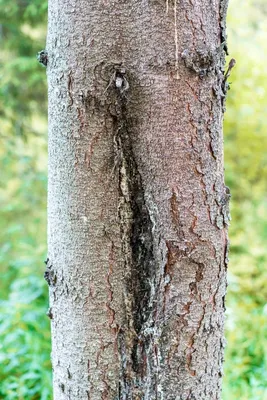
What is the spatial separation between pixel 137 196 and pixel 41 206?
213cm

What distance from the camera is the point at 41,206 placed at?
279cm

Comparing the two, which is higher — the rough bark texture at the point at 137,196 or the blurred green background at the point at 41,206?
the blurred green background at the point at 41,206

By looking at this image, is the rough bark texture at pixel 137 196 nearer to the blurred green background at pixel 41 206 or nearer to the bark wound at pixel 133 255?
the bark wound at pixel 133 255

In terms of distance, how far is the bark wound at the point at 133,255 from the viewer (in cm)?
73

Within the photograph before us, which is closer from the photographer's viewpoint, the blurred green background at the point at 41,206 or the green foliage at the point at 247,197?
the blurred green background at the point at 41,206

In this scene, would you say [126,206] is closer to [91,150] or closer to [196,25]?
[91,150]

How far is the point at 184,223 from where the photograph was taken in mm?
739

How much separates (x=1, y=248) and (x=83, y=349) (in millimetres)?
2225

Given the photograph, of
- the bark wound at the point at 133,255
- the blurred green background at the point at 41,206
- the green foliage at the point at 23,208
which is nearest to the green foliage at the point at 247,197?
the blurred green background at the point at 41,206

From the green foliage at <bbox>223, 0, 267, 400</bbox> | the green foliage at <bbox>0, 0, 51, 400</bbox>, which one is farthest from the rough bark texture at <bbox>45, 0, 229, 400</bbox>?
the green foliage at <bbox>223, 0, 267, 400</bbox>

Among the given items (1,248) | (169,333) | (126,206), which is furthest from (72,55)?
(1,248)

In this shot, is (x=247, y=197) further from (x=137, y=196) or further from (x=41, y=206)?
(x=137, y=196)

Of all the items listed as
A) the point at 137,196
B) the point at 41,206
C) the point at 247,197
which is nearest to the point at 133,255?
the point at 137,196

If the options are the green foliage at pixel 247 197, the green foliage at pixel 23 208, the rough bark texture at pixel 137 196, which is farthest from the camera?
the green foliage at pixel 247 197
